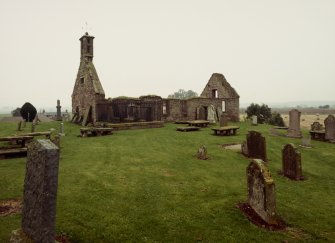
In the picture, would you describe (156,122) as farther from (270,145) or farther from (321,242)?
(321,242)

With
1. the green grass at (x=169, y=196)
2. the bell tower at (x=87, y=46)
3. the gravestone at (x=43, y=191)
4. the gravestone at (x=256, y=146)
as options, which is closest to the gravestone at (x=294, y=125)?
the green grass at (x=169, y=196)

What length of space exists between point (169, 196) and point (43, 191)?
4979 millimetres

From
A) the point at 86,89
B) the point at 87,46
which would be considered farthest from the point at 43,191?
the point at 87,46

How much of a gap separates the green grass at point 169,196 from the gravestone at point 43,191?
148 cm

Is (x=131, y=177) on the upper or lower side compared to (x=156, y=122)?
lower

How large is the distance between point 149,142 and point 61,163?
736cm

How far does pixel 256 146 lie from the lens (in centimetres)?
1459

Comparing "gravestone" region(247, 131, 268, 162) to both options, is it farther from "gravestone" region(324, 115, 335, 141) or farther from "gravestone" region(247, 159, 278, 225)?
"gravestone" region(324, 115, 335, 141)

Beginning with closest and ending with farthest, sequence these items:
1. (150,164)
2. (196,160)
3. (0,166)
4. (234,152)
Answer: (0,166) → (150,164) → (196,160) → (234,152)

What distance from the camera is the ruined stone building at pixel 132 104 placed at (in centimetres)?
2798

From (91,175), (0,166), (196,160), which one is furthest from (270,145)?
(0,166)

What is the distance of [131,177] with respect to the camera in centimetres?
1081

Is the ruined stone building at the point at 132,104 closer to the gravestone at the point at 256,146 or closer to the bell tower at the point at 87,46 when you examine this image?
the bell tower at the point at 87,46

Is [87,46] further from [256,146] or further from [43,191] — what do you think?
[43,191]
